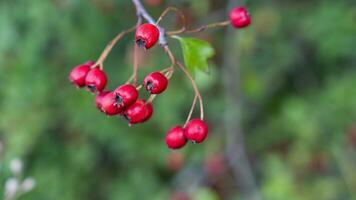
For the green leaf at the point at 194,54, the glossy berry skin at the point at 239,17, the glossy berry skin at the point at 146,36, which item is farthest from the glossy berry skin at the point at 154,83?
Answer: the glossy berry skin at the point at 239,17

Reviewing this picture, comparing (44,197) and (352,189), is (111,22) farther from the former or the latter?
(352,189)

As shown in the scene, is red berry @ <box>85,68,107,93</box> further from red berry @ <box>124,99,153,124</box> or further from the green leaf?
the green leaf

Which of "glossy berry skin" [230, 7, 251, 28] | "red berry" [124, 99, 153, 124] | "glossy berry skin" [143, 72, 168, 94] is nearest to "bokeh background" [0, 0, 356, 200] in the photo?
"glossy berry skin" [230, 7, 251, 28]

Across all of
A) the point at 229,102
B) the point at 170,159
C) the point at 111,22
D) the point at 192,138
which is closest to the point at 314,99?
the point at 229,102

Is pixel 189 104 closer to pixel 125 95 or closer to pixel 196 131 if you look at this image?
pixel 196 131

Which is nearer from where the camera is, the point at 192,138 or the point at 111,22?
the point at 192,138

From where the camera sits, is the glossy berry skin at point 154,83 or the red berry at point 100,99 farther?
the red berry at point 100,99

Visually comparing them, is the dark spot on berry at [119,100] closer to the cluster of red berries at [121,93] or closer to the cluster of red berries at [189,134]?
the cluster of red berries at [121,93]
